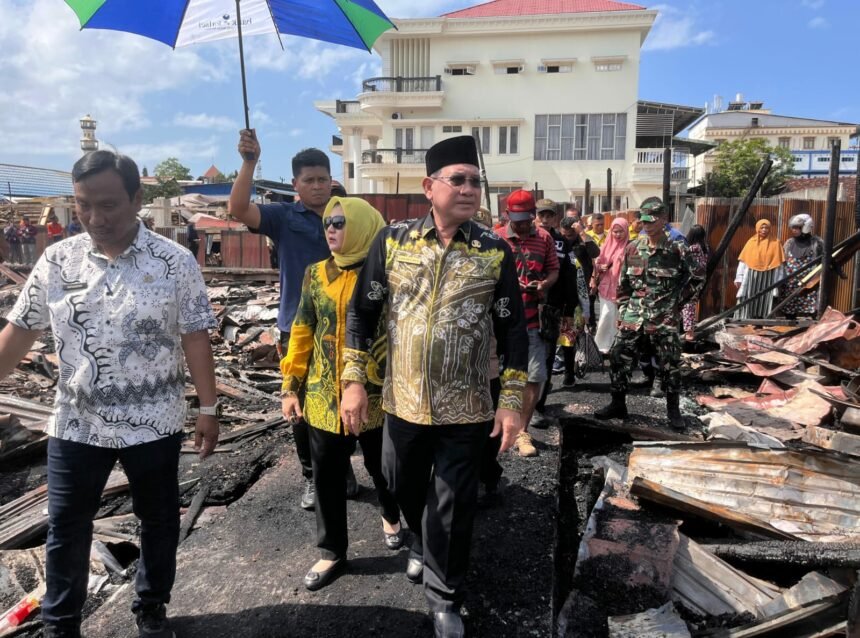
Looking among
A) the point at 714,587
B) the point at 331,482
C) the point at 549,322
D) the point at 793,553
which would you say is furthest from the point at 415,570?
the point at 549,322

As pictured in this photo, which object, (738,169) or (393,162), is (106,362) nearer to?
(393,162)

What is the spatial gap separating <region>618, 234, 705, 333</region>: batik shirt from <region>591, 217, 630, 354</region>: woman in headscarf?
65.3 inches

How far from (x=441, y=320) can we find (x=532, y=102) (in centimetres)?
3467

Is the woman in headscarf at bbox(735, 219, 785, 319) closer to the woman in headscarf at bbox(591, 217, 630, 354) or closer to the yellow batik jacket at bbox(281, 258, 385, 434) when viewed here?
the woman in headscarf at bbox(591, 217, 630, 354)

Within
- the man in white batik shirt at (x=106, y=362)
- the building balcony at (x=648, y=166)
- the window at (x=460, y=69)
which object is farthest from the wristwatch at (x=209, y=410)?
the window at (x=460, y=69)

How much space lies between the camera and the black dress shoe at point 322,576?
2900 millimetres

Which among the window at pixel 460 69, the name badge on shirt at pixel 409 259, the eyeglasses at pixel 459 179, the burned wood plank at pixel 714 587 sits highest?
the window at pixel 460 69

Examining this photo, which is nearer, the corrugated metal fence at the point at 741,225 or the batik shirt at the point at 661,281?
the batik shirt at the point at 661,281

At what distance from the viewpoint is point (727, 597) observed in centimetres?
285

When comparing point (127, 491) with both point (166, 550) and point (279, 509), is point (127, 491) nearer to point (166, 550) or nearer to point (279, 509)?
point (279, 509)

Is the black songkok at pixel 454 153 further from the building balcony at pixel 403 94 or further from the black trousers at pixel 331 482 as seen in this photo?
the building balcony at pixel 403 94

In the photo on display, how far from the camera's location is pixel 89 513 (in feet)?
8.03

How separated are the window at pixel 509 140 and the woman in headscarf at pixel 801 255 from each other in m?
27.3

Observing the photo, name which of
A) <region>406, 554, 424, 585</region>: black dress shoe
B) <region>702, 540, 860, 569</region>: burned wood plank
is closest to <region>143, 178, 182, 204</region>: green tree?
<region>406, 554, 424, 585</region>: black dress shoe
